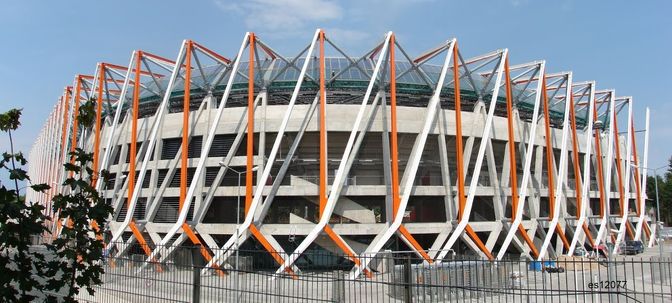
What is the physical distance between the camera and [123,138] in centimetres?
3834

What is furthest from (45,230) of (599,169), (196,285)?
(599,169)

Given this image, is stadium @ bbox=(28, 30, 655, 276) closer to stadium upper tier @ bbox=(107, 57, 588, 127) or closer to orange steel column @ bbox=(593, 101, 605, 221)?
stadium upper tier @ bbox=(107, 57, 588, 127)

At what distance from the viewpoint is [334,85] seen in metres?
35.9

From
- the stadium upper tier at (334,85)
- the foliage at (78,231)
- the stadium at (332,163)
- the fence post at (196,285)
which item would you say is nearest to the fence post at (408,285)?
the fence post at (196,285)

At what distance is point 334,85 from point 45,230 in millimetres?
30526

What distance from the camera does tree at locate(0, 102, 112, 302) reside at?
572 cm

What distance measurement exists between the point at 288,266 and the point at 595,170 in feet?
141

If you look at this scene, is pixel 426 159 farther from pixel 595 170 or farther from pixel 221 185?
pixel 595 170

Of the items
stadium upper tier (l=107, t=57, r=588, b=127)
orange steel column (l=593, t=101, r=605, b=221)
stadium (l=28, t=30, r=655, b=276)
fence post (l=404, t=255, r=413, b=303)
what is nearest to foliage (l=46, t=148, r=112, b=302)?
fence post (l=404, t=255, r=413, b=303)

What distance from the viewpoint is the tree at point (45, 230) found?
5.72 metres

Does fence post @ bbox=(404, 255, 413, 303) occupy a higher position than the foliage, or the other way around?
the foliage

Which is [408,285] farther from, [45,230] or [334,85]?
[334,85]

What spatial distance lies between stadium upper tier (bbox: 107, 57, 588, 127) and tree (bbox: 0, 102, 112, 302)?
1076 inches

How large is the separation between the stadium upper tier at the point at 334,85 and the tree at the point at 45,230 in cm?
2734
